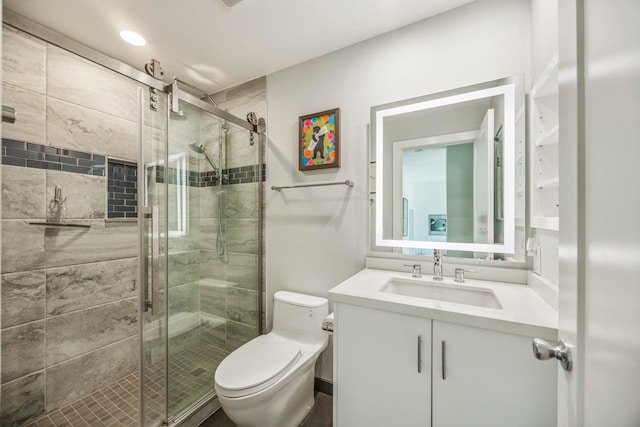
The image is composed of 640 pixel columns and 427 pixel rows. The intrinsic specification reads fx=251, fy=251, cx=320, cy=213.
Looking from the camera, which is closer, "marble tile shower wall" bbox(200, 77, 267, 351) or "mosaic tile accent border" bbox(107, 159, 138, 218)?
"marble tile shower wall" bbox(200, 77, 267, 351)

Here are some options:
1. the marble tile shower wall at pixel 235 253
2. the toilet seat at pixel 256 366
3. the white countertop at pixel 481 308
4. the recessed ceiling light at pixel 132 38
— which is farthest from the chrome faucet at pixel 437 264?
the recessed ceiling light at pixel 132 38

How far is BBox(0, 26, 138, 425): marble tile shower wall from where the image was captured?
142cm

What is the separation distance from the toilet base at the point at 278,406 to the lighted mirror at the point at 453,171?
0.96 metres

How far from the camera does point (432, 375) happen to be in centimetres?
97

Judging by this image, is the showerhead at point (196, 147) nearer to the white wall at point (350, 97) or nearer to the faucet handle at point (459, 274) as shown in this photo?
the white wall at point (350, 97)

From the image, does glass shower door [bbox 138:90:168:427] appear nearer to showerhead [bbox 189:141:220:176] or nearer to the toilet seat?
showerhead [bbox 189:141:220:176]

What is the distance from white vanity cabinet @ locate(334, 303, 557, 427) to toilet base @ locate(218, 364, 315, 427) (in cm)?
32

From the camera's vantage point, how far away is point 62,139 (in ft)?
5.28

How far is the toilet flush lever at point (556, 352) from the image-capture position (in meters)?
0.55

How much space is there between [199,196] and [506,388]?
1784 mm

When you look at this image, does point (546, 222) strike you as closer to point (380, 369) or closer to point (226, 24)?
point (380, 369)

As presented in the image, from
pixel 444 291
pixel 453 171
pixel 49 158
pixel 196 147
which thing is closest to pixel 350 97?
pixel 453 171

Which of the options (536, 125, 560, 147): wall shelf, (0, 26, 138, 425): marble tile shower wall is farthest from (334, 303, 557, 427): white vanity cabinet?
(0, 26, 138, 425): marble tile shower wall

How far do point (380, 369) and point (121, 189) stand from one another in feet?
7.01
